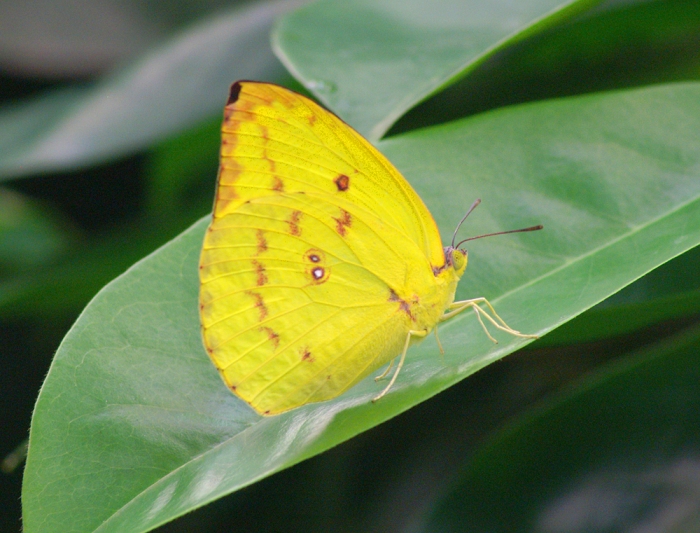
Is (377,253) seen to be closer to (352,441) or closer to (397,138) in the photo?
(397,138)

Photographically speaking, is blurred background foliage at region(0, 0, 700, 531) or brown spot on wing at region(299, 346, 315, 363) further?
blurred background foliage at region(0, 0, 700, 531)

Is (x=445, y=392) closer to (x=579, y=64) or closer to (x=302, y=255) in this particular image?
(x=302, y=255)

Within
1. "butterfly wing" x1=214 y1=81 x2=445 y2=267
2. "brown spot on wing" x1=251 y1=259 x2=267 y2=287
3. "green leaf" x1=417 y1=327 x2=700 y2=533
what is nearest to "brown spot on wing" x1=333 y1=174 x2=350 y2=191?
"butterfly wing" x1=214 y1=81 x2=445 y2=267

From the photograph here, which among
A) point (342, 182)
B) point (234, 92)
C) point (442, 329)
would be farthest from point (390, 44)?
point (442, 329)

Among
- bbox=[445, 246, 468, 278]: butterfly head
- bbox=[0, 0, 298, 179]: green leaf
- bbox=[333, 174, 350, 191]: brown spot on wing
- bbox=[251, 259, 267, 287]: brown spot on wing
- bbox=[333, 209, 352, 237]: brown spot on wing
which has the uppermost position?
bbox=[0, 0, 298, 179]: green leaf

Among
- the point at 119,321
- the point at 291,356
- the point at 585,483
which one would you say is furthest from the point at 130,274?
the point at 585,483

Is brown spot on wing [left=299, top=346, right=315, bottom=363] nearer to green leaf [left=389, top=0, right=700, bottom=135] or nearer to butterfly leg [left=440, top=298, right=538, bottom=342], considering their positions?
butterfly leg [left=440, top=298, right=538, bottom=342]
